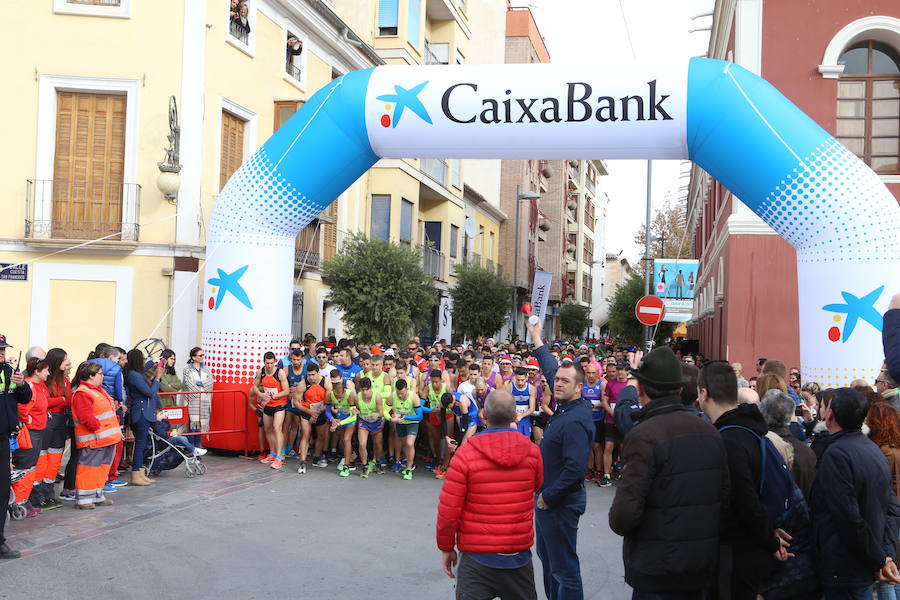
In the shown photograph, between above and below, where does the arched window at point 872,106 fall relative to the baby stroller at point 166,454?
above

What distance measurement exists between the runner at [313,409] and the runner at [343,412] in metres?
0.15

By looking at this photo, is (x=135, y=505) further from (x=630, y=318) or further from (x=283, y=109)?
(x=630, y=318)

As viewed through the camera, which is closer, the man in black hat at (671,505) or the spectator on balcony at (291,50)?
the man in black hat at (671,505)

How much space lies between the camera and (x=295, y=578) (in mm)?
6984

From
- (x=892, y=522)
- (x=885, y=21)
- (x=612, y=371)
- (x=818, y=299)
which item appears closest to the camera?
(x=892, y=522)

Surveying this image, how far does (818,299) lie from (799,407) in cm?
255

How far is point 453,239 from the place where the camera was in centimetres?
3425

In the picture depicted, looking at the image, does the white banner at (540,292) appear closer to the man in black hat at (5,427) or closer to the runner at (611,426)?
the runner at (611,426)

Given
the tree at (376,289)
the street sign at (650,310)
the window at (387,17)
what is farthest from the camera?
the window at (387,17)

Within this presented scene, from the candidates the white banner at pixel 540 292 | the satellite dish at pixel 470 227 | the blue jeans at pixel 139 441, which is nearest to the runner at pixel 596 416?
the blue jeans at pixel 139 441

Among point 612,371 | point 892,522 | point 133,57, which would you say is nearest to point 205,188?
point 133,57

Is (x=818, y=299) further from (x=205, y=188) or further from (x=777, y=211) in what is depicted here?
(x=205, y=188)

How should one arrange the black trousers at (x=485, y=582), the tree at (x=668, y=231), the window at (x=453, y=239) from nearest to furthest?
1. the black trousers at (x=485, y=582)
2. the window at (x=453, y=239)
3. the tree at (x=668, y=231)

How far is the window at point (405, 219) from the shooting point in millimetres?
27208
